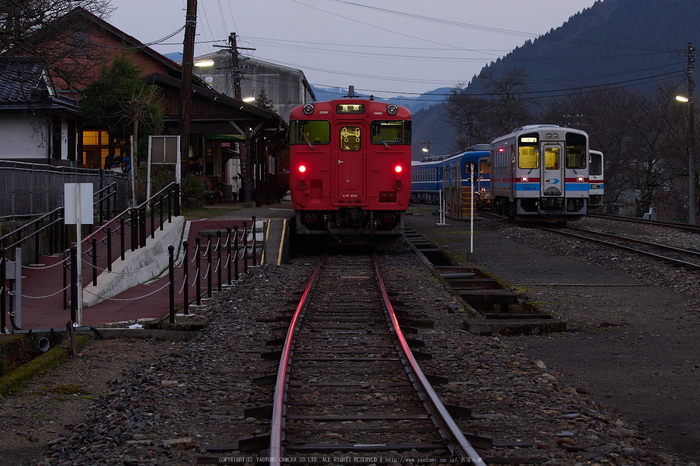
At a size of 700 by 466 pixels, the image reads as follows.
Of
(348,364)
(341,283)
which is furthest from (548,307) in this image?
(348,364)

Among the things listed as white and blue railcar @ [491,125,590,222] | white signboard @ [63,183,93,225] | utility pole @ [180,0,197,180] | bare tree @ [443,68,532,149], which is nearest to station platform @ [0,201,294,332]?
white signboard @ [63,183,93,225]

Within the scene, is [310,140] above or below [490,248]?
above

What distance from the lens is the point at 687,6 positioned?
15950 centimetres

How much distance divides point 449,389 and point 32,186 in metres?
11.3

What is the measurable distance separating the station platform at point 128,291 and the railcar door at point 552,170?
402 inches

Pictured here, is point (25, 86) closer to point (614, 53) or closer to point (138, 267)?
point (138, 267)

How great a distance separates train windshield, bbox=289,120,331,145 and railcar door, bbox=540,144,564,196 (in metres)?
10.5

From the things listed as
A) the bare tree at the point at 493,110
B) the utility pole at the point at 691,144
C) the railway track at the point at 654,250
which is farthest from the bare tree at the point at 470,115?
the railway track at the point at 654,250

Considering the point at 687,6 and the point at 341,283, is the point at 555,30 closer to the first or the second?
the point at 687,6

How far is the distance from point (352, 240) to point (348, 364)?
10726mm

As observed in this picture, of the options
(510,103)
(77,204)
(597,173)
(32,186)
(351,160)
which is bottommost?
(77,204)

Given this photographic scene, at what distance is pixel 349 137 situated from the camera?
1666 centimetres

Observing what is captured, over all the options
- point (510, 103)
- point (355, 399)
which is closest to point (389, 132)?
point (355, 399)

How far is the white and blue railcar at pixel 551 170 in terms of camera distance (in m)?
24.5
